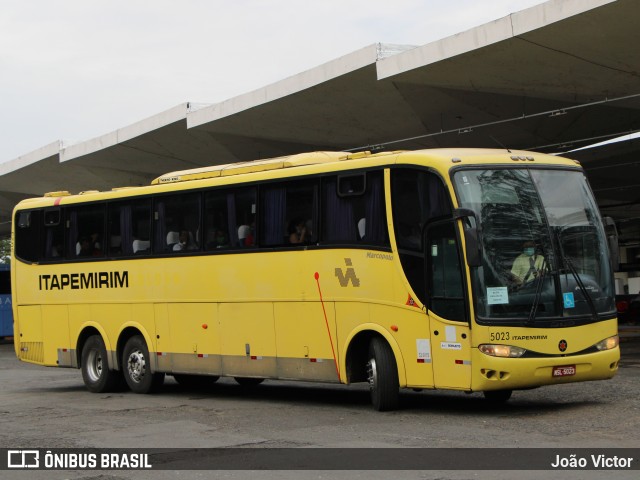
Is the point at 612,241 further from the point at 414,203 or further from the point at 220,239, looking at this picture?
the point at 220,239

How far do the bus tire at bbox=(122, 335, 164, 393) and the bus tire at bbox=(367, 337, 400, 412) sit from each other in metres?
5.38

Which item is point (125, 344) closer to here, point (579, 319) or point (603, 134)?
point (579, 319)

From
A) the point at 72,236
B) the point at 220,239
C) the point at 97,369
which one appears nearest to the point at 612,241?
the point at 220,239

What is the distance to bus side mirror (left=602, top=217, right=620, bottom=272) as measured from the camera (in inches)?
536

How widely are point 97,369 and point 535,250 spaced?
29.8ft

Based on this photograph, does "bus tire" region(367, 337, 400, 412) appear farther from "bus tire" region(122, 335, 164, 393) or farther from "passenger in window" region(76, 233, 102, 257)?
"passenger in window" region(76, 233, 102, 257)

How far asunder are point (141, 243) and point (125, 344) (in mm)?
1838

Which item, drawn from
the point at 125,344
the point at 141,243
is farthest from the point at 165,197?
the point at 125,344

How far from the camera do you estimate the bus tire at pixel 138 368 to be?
58.9 feet

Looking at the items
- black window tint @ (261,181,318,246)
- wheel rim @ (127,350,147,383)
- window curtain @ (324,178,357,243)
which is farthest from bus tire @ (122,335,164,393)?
window curtain @ (324,178,357,243)

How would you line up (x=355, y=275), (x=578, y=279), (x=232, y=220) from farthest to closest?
(x=232, y=220) → (x=355, y=275) → (x=578, y=279)

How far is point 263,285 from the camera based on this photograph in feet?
51.0

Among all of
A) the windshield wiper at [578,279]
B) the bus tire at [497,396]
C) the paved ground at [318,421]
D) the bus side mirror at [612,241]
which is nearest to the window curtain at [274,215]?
the paved ground at [318,421]

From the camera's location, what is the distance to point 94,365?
747 inches
